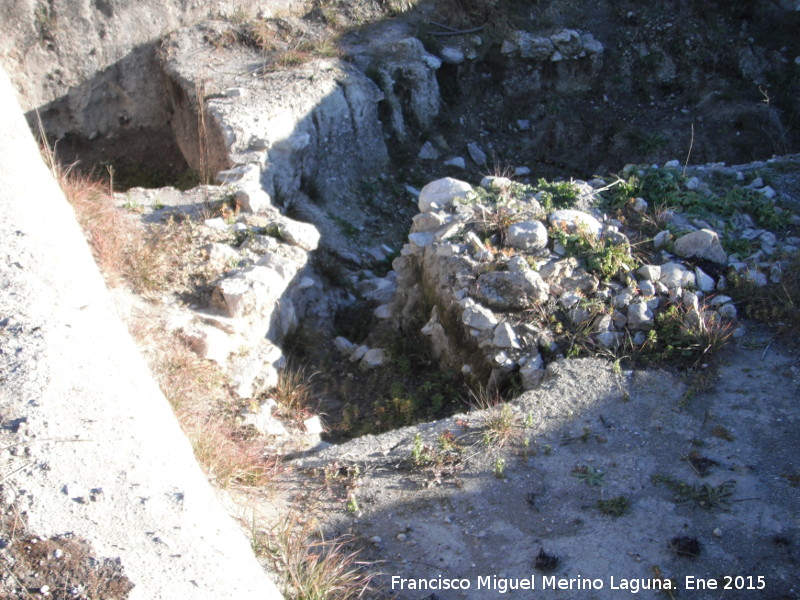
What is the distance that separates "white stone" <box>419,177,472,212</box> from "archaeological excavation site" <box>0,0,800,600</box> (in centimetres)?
2

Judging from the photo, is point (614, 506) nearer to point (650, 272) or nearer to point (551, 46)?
point (650, 272)

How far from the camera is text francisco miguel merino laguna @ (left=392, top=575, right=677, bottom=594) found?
3090 millimetres

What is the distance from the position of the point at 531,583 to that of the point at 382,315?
3.03 m

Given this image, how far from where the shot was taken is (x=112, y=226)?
5.12 metres

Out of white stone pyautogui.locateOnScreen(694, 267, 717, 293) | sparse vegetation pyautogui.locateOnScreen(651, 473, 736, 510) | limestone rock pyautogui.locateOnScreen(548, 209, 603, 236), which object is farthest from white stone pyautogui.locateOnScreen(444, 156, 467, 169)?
sparse vegetation pyautogui.locateOnScreen(651, 473, 736, 510)

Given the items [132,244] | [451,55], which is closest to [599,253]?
[132,244]

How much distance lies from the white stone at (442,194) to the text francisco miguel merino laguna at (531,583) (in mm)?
3190

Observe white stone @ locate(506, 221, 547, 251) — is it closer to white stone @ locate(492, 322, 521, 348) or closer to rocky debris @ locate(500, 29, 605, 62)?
white stone @ locate(492, 322, 521, 348)

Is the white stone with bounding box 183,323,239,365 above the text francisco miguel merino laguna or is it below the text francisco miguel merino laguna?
above

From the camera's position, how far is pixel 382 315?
229 inches

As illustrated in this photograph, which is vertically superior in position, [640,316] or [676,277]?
[676,277]

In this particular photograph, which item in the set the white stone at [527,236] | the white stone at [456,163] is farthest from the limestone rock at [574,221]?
the white stone at [456,163]

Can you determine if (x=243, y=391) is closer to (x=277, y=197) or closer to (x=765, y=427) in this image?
(x=277, y=197)

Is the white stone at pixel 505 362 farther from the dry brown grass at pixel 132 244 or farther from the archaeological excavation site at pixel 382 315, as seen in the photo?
the dry brown grass at pixel 132 244
